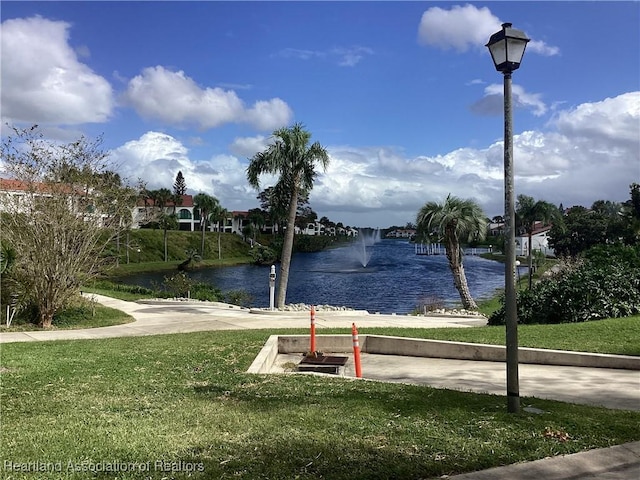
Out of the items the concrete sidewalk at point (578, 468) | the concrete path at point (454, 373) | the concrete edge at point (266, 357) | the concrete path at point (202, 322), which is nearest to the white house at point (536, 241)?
the concrete path at point (202, 322)

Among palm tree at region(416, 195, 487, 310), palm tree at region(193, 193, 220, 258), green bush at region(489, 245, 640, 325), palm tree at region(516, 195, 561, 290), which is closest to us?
green bush at region(489, 245, 640, 325)

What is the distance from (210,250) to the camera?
3573 inches

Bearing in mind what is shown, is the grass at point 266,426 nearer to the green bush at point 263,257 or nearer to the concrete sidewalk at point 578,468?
the concrete sidewalk at point 578,468

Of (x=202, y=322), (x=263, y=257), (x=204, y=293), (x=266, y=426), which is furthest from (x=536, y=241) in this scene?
(x=266, y=426)

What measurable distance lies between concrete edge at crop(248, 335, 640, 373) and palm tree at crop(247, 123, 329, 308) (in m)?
8.85

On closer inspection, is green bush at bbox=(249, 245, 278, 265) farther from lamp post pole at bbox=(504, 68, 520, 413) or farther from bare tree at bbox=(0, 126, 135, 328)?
lamp post pole at bbox=(504, 68, 520, 413)

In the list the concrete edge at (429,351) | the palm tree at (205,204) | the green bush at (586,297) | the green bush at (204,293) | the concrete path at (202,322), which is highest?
the palm tree at (205,204)

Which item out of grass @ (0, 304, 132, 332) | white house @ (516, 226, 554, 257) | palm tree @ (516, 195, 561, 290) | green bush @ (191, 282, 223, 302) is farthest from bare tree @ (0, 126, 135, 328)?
white house @ (516, 226, 554, 257)

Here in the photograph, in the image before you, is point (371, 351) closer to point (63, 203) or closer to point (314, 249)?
point (63, 203)

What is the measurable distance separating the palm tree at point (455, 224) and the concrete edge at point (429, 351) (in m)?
13.9

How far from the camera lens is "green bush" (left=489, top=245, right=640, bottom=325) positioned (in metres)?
12.9

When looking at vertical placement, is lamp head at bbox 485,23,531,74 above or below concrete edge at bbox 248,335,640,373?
above

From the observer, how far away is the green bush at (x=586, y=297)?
42.5ft

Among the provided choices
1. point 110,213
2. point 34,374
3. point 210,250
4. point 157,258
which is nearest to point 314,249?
point 210,250
